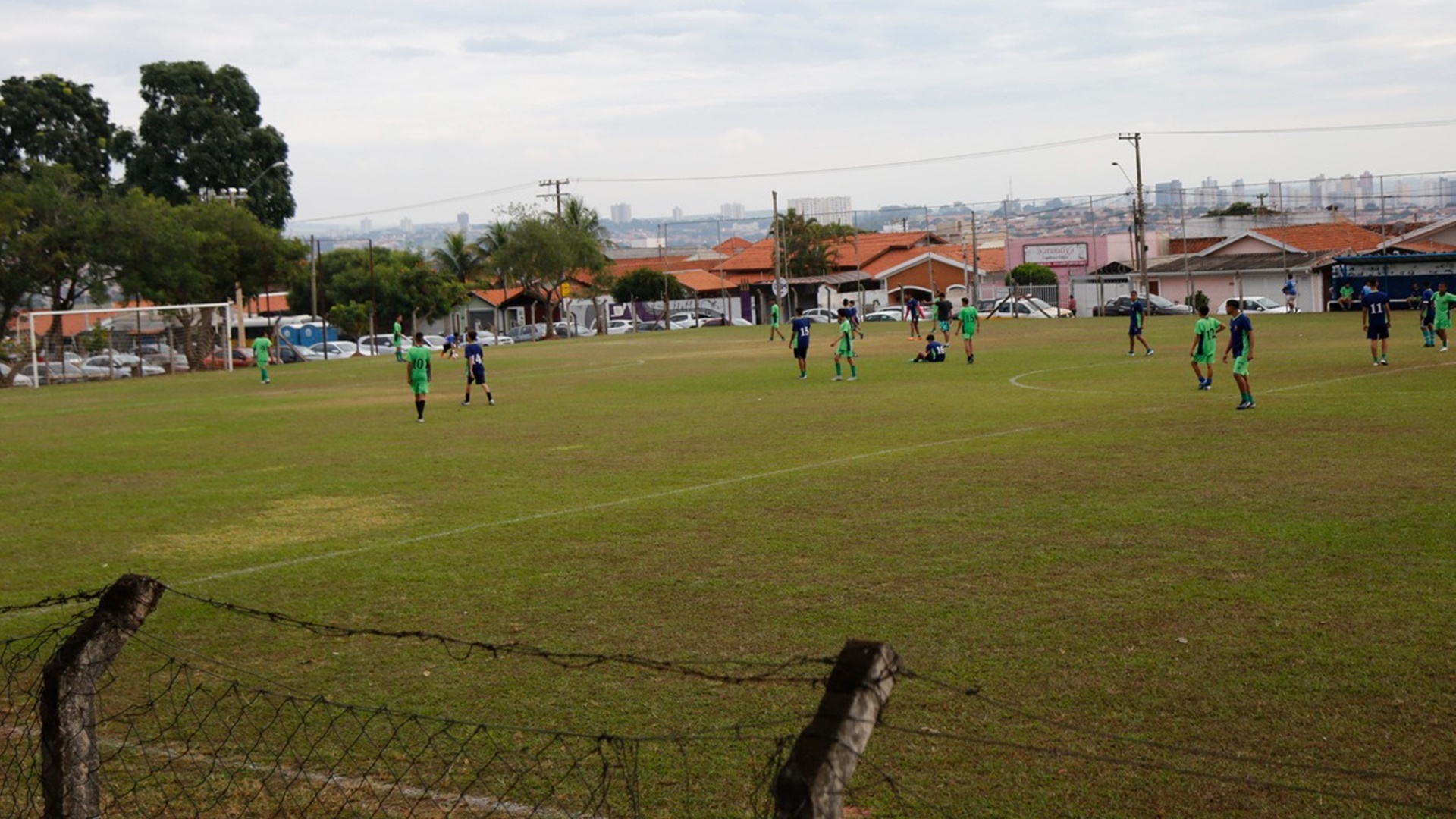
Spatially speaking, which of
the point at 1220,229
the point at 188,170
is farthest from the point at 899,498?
the point at 1220,229

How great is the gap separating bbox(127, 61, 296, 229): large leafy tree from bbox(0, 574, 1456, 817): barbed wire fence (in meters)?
80.9

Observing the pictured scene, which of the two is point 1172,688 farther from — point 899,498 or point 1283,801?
point 899,498

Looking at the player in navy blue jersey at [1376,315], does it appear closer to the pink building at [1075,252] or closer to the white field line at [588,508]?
the white field line at [588,508]

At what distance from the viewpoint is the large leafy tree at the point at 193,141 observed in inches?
3351

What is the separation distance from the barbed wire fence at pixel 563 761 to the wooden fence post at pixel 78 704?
0.05 metres

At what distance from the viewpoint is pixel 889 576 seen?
11312 millimetres

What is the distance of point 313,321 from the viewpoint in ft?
251

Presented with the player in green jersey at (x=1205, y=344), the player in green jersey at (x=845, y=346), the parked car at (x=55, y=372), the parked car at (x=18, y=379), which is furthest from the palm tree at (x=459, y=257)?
the player in green jersey at (x=1205, y=344)

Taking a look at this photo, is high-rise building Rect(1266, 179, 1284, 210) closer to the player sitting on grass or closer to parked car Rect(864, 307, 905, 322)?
parked car Rect(864, 307, 905, 322)

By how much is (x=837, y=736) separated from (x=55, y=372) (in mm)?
54895

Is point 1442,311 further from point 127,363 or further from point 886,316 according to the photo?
point 127,363

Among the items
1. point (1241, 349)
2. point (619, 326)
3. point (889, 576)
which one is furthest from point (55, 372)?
point (889, 576)

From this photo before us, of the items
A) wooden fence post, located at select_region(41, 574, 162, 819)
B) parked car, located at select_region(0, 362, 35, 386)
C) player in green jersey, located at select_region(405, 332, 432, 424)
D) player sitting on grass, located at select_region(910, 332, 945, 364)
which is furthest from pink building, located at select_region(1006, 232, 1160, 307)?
wooden fence post, located at select_region(41, 574, 162, 819)

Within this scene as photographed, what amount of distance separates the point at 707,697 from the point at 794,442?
1274 centimetres
